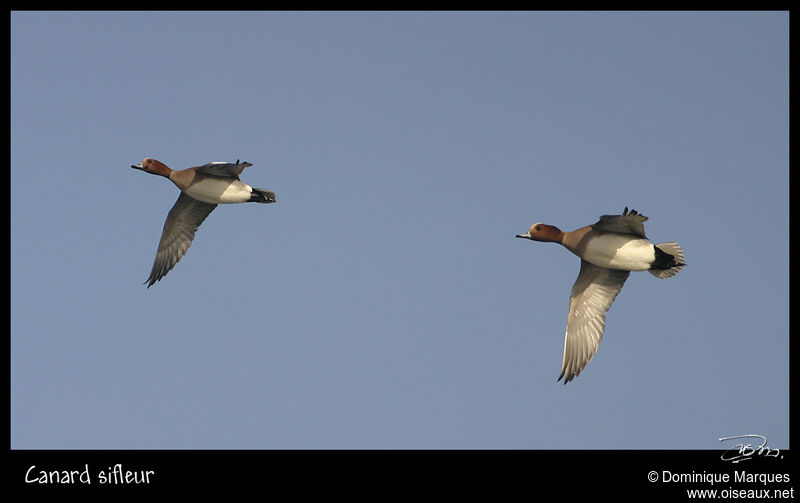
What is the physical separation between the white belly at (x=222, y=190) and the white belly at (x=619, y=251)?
5041 millimetres

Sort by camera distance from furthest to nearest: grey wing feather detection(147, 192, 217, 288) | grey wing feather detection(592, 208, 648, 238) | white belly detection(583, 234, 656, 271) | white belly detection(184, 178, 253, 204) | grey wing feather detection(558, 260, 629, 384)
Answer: grey wing feather detection(147, 192, 217, 288)
white belly detection(184, 178, 253, 204)
grey wing feather detection(558, 260, 629, 384)
white belly detection(583, 234, 656, 271)
grey wing feather detection(592, 208, 648, 238)

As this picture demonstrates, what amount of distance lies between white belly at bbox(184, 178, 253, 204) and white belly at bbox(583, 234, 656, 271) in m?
5.04

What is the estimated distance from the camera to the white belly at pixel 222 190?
17188mm

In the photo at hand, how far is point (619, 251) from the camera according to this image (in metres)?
15.5

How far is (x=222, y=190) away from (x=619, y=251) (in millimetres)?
5753

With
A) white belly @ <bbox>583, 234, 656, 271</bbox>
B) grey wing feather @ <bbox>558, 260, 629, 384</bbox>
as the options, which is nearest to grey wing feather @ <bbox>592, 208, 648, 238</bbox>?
white belly @ <bbox>583, 234, 656, 271</bbox>

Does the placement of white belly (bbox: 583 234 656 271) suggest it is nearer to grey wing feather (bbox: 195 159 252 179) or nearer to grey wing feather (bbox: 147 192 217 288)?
grey wing feather (bbox: 195 159 252 179)

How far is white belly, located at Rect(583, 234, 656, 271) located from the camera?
15477 millimetres

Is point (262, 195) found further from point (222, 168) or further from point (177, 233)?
point (177, 233)

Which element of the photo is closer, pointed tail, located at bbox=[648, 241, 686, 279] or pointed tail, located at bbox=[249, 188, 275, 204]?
pointed tail, located at bbox=[648, 241, 686, 279]

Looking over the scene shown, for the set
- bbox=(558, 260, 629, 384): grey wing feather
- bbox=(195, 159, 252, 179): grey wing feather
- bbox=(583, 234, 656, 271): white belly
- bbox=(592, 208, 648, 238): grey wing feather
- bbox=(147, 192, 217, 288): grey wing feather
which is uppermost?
bbox=(195, 159, 252, 179): grey wing feather

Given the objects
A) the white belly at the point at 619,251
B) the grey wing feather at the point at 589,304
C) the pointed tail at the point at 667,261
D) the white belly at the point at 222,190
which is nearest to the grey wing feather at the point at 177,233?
the white belly at the point at 222,190
